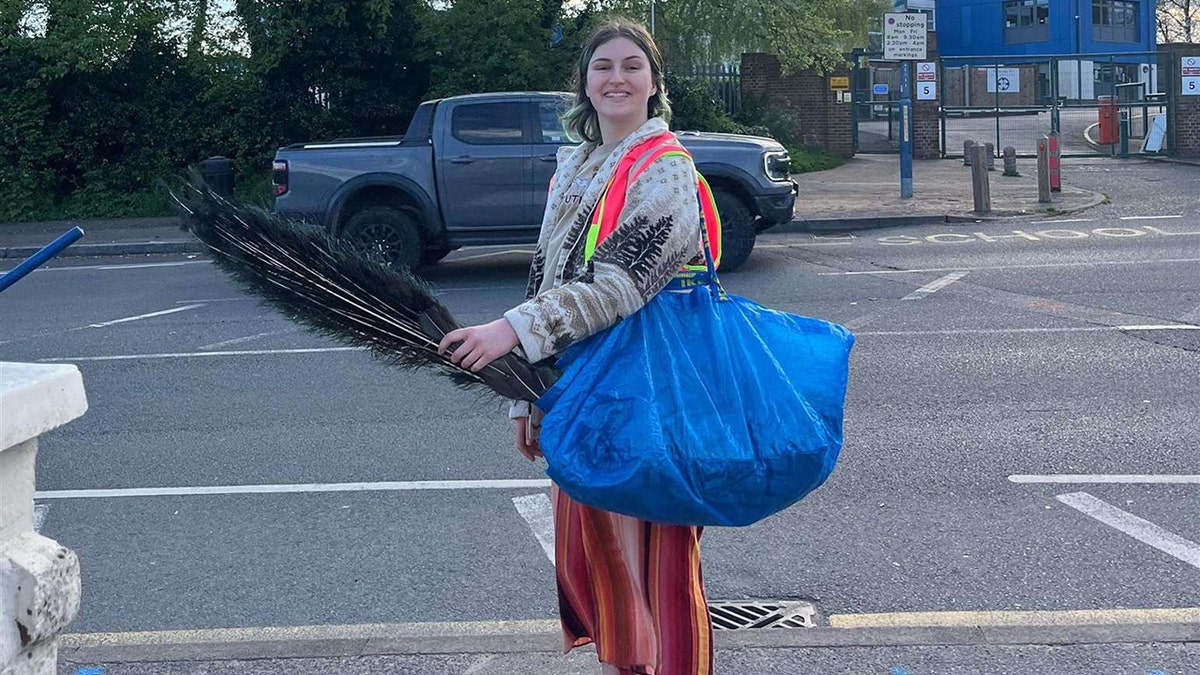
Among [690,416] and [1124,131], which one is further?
[1124,131]

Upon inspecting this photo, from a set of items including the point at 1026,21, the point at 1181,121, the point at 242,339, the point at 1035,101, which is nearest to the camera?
the point at 242,339

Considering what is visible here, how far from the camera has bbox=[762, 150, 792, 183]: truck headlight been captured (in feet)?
44.2

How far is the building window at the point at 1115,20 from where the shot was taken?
201 ft

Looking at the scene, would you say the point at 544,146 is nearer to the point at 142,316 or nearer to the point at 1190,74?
the point at 142,316

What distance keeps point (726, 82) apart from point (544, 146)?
1445 cm

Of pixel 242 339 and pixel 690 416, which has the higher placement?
pixel 690 416

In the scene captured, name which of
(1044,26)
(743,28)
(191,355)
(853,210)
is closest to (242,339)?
(191,355)

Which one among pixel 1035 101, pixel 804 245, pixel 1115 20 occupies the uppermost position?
pixel 1115 20

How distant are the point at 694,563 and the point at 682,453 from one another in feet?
1.62

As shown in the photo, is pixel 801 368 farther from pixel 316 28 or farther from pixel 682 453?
pixel 316 28

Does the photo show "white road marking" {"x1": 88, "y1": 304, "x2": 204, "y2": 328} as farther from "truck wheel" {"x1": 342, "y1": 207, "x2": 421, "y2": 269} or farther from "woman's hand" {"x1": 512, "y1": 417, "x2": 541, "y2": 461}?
"woman's hand" {"x1": 512, "y1": 417, "x2": 541, "y2": 461}

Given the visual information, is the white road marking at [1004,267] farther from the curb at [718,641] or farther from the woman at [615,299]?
the woman at [615,299]

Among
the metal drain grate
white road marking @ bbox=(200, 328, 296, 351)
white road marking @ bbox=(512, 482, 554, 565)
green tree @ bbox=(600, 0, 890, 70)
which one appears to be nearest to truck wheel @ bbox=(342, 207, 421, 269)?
white road marking @ bbox=(200, 328, 296, 351)

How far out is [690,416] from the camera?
270cm
